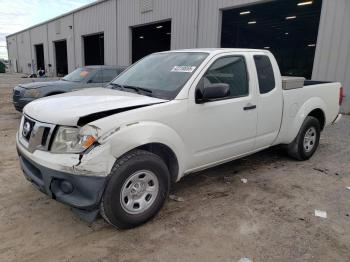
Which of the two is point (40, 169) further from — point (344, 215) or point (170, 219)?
point (344, 215)

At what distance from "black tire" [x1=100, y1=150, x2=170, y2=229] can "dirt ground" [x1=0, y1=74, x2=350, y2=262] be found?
0.15 metres

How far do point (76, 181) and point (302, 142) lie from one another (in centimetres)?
407

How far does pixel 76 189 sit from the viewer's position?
2799 millimetres

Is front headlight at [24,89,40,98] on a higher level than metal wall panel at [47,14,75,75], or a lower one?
lower

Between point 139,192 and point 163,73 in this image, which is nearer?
point 139,192

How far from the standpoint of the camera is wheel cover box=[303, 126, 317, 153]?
545 centimetres

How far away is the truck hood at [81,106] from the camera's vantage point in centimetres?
288

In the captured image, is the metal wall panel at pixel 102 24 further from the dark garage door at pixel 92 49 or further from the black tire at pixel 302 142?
the black tire at pixel 302 142

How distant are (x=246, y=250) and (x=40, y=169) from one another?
213cm

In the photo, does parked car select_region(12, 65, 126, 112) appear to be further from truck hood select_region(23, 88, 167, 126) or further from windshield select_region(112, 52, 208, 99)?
truck hood select_region(23, 88, 167, 126)

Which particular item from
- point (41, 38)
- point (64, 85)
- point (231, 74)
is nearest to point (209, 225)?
point (231, 74)

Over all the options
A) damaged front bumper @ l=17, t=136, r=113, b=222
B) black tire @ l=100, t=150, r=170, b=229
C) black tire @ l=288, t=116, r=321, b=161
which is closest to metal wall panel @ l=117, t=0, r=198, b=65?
black tire @ l=288, t=116, r=321, b=161

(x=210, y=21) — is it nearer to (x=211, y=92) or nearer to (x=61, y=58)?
(x=211, y=92)

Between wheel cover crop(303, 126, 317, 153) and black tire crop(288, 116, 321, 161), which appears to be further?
wheel cover crop(303, 126, 317, 153)
